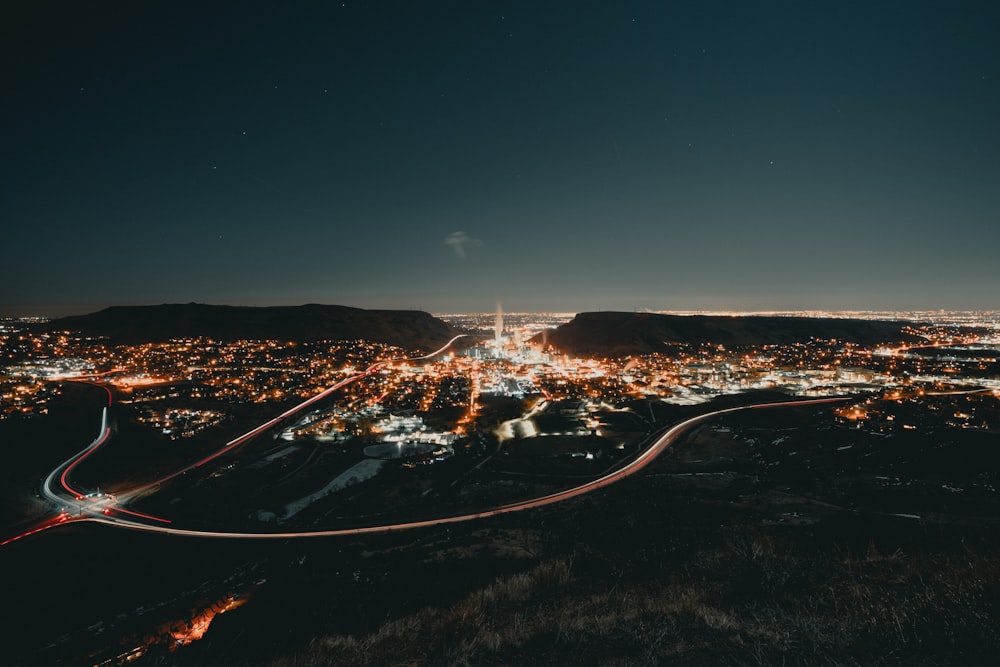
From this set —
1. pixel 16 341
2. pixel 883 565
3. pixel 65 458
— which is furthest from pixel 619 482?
pixel 16 341

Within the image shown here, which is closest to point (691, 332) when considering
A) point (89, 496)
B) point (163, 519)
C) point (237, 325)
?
point (163, 519)

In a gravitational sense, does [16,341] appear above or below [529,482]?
above

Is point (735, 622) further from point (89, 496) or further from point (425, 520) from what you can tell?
point (89, 496)

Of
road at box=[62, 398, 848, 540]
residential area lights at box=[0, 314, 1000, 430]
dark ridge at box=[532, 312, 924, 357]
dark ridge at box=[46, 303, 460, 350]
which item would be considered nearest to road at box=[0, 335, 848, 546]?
road at box=[62, 398, 848, 540]

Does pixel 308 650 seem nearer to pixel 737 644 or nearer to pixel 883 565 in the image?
pixel 737 644

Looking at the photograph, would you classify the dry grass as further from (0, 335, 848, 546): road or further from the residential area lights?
the residential area lights

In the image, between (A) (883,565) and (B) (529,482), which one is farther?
(B) (529,482)
